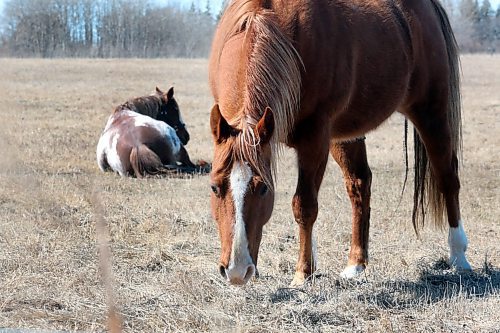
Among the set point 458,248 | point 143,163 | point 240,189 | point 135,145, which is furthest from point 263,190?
point 135,145

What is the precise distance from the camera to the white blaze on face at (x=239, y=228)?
317cm

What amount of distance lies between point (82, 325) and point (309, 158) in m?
1.63

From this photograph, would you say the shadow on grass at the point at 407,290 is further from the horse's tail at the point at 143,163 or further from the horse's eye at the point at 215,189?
the horse's tail at the point at 143,163

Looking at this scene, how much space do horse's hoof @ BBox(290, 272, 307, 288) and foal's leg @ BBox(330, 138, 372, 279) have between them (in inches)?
29.2

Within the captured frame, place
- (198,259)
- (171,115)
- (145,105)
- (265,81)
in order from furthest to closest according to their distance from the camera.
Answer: (171,115) → (145,105) → (198,259) → (265,81)

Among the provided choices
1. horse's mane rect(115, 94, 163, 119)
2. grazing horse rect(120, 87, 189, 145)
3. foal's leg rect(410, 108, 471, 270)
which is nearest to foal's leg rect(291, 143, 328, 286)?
foal's leg rect(410, 108, 471, 270)

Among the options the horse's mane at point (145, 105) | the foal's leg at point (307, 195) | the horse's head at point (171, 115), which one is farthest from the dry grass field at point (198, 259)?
the horse's head at point (171, 115)

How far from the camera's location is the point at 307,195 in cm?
410

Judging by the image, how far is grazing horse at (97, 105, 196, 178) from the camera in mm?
8930

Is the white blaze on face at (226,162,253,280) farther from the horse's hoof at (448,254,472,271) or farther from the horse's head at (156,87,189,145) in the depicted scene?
the horse's head at (156,87,189,145)

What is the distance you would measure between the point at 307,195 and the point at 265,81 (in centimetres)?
84

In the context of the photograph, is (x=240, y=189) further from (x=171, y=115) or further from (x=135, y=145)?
(x=171, y=115)

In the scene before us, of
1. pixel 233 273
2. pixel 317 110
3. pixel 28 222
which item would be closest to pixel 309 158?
pixel 317 110

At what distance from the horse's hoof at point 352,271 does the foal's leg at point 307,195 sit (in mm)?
317
